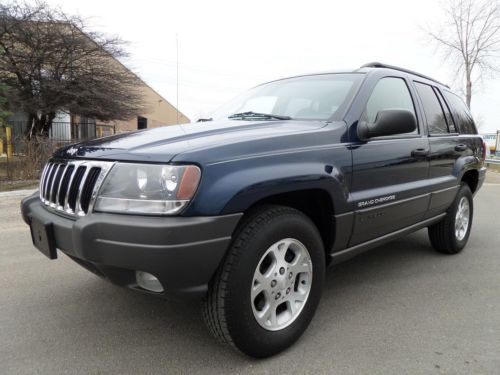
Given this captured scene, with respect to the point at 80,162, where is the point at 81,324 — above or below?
below

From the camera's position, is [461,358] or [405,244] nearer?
[461,358]

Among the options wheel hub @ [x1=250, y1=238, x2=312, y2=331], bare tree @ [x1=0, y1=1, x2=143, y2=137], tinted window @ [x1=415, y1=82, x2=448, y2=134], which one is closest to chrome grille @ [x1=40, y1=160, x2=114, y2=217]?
wheel hub @ [x1=250, y1=238, x2=312, y2=331]

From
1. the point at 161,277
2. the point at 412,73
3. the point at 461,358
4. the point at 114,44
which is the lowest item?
the point at 461,358

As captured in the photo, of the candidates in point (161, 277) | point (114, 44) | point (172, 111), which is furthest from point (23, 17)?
point (172, 111)

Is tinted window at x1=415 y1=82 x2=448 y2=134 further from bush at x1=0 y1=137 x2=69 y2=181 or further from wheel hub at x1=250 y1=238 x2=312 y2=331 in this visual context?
bush at x1=0 y1=137 x2=69 y2=181

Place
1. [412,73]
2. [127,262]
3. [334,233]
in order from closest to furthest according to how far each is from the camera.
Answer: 1. [127,262]
2. [334,233]
3. [412,73]

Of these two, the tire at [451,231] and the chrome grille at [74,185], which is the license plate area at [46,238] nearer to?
the chrome grille at [74,185]

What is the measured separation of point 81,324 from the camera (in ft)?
9.59

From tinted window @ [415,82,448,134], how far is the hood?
1.57 metres

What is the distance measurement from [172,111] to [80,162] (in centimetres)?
5438

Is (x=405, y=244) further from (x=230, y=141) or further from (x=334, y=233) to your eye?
(x=230, y=141)

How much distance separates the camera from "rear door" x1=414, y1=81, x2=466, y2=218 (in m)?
3.90

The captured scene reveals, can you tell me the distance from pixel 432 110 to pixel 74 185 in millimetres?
3344

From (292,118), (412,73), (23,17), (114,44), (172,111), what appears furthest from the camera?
(172,111)
